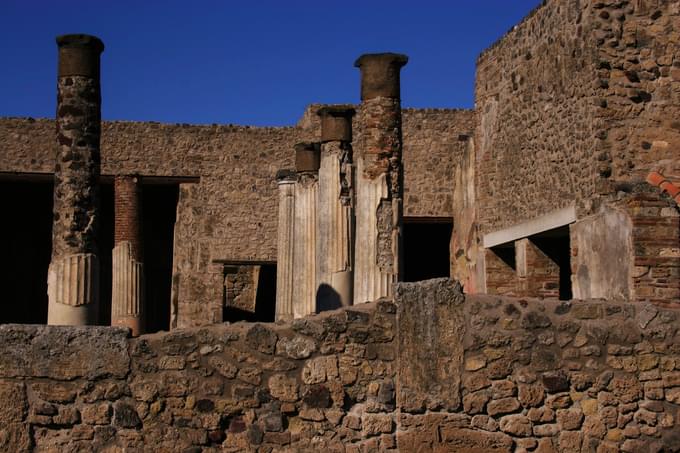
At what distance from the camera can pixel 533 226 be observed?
13117 mm

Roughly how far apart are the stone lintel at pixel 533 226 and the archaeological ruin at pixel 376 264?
0.04 meters

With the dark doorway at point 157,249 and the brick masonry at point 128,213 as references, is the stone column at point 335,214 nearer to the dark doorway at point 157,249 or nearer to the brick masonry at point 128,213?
the brick masonry at point 128,213

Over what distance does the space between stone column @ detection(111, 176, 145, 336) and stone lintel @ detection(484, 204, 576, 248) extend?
528cm

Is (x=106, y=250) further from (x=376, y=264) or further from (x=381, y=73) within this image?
(x=381, y=73)

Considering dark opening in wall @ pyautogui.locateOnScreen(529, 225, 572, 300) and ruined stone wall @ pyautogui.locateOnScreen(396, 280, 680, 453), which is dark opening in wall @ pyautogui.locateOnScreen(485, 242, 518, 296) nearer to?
dark opening in wall @ pyautogui.locateOnScreen(529, 225, 572, 300)

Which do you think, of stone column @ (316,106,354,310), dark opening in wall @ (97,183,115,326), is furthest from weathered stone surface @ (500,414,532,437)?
dark opening in wall @ (97,183,115,326)

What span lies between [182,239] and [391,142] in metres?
8.17

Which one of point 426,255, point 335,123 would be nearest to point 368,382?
point 335,123

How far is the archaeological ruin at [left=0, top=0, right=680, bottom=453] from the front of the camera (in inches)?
239

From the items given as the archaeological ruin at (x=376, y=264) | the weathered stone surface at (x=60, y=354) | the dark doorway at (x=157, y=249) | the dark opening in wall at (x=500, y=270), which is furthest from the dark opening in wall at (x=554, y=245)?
the dark doorway at (x=157, y=249)

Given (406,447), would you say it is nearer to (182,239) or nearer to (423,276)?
(182,239)

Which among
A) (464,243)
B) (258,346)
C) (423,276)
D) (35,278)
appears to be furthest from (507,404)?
(35,278)

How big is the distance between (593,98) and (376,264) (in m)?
3.03

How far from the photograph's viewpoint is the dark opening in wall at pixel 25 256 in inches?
875
